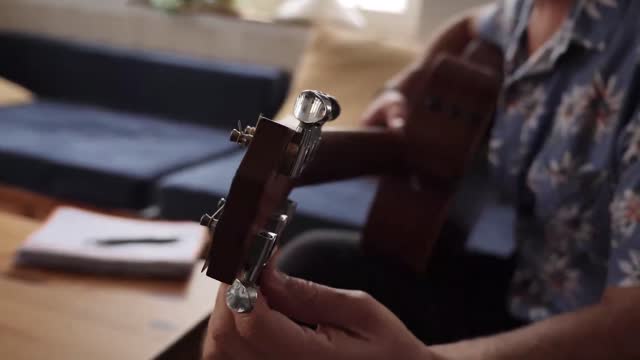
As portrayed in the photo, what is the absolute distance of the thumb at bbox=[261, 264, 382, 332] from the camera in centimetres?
53

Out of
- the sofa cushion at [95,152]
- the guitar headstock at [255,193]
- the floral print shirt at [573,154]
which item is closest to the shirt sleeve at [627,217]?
the floral print shirt at [573,154]

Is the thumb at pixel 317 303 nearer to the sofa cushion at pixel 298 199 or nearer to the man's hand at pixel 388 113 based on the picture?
the man's hand at pixel 388 113

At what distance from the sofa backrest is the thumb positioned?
190 centimetres

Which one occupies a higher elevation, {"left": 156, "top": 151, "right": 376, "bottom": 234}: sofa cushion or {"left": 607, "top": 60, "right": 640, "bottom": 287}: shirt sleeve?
{"left": 607, "top": 60, "right": 640, "bottom": 287}: shirt sleeve

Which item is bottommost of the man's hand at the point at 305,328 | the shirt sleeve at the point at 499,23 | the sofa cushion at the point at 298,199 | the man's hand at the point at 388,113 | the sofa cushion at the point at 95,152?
the sofa cushion at the point at 95,152

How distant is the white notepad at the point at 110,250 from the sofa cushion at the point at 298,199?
0.47 metres

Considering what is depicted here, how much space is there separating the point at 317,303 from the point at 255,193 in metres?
0.12

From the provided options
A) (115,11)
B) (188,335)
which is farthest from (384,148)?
(115,11)

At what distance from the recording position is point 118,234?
112 cm

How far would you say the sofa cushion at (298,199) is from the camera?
1.58 metres

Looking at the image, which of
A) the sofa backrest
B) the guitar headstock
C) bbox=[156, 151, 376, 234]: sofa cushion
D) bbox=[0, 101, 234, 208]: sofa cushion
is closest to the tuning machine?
the guitar headstock

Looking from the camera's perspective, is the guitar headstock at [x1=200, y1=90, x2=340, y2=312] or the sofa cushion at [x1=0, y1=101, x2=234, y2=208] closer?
the guitar headstock at [x1=200, y1=90, x2=340, y2=312]

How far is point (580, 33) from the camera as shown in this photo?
3.02 ft

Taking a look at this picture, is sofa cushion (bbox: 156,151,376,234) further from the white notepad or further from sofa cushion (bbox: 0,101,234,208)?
the white notepad
